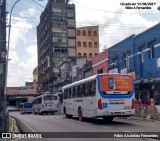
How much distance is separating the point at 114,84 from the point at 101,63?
2759cm

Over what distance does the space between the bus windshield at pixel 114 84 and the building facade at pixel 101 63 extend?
991 inches

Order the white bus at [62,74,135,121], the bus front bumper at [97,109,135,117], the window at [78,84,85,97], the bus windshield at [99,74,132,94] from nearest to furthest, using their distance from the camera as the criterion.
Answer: the bus front bumper at [97,109,135,117] → the white bus at [62,74,135,121] → the bus windshield at [99,74,132,94] → the window at [78,84,85,97]

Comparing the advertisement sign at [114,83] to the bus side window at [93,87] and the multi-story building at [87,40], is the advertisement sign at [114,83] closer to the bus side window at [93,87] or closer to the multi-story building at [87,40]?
the bus side window at [93,87]

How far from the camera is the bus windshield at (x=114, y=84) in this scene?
21.9m

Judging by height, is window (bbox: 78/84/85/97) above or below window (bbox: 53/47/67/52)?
below

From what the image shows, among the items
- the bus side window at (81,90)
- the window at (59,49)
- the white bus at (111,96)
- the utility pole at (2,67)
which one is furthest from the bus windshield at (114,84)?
the window at (59,49)

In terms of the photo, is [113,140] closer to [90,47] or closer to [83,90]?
[83,90]

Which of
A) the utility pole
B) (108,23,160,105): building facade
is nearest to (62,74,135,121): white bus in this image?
the utility pole

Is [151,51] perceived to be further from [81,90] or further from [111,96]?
[111,96]

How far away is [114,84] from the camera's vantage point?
22.0 meters

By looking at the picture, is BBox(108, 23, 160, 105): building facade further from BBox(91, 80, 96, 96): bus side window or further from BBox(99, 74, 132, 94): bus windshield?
BBox(91, 80, 96, 96): bus side window

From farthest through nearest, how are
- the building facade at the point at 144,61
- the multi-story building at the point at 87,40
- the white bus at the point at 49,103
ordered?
the multi-story building at the point at 87,40, the white bus at the point at 49,103, the building facade at the point at 144,61

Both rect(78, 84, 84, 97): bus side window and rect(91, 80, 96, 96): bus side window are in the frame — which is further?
rect(78, 84, 84, 97): bus side window

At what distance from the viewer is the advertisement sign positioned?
21906mm
